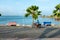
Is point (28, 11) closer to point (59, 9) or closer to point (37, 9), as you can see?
point (37, 9)

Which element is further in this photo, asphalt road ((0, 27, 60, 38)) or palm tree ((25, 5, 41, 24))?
palm tree ((25, 5, 41, 24))

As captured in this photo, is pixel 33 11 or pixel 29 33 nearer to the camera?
pixel 29 33

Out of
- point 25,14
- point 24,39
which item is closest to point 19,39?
point 24,39

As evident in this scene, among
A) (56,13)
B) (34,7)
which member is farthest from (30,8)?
(56,13)

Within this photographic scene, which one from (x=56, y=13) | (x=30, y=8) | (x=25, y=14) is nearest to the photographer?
(x=25, y=14)

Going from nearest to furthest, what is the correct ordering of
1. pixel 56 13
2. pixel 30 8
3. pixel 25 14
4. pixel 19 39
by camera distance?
pixel 19 39 → pixel 25 14 → pixel 30 8 → pixel 56 13

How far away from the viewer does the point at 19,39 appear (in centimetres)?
780

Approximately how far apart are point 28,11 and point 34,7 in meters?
2.32

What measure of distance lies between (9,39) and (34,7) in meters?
31.0

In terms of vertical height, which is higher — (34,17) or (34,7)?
(34,7)

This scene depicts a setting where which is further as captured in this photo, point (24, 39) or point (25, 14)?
point (25, 14)

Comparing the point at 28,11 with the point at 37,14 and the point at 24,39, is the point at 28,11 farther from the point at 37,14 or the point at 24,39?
the point at 24,39

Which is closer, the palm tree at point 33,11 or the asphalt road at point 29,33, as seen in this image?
the asphalt road at point 29,33

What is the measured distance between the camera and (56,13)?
2638 inches
